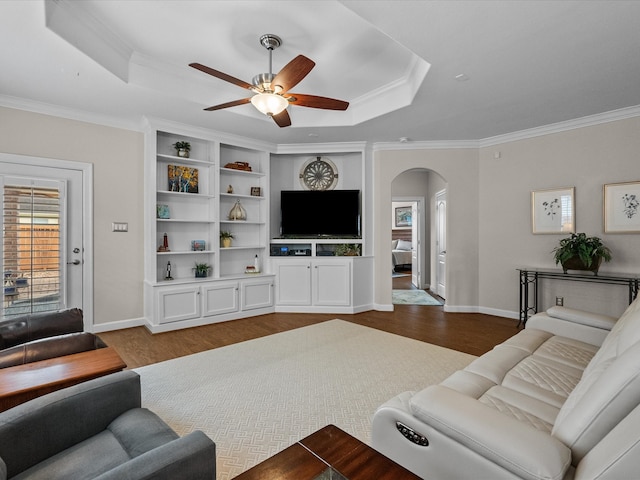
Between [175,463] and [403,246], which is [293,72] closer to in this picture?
[175,463]

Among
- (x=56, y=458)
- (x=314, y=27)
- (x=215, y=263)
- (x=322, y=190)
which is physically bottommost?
(x=56, y=458)

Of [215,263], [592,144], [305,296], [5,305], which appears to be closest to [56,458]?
[5,305]

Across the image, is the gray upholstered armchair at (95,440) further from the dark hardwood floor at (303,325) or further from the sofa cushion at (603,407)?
the dark hardwood floor at (303,325)

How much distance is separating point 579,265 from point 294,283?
149 inches

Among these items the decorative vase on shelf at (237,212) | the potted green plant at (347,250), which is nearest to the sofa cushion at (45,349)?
the decorative vase on shelf at (237,212)

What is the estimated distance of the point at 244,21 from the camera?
8.91ft

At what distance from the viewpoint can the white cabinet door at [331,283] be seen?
5.28 meters

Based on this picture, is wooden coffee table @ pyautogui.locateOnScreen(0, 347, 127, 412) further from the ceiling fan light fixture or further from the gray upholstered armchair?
the ceiling fan light fixture

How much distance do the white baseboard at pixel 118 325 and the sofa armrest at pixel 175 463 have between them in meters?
3.95

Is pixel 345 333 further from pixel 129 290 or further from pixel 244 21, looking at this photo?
pixel 244 21

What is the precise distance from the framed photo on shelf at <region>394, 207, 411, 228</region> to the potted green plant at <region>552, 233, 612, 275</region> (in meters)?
7.79

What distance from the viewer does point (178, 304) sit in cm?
440

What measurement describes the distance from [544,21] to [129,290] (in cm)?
509

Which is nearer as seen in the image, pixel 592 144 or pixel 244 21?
pixel 244 21
